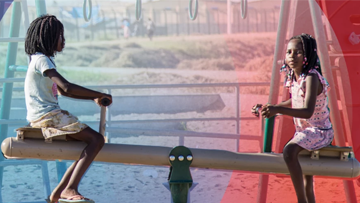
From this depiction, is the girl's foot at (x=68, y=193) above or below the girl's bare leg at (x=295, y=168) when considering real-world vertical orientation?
below

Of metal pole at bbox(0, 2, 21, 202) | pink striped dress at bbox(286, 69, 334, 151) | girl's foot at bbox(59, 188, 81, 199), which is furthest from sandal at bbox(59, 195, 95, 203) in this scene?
metal pole at bbox(0, 2, 21, 202)

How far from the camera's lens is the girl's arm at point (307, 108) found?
7.39ft

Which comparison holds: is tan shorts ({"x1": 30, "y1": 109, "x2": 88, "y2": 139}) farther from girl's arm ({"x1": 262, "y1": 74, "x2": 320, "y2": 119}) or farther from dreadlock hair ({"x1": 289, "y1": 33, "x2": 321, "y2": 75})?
dreadlock hair ({"x1": 289, "y1": 33, "x2": 321, "y2": 75})

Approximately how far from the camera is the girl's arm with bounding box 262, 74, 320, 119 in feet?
7.39

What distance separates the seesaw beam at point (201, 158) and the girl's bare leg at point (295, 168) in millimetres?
63

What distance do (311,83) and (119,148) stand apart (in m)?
1.01

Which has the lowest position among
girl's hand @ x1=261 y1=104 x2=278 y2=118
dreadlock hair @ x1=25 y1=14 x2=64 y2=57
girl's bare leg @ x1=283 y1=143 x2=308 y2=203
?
girl's bare leg @ x1=283 y1=143 x2=308 y2=203

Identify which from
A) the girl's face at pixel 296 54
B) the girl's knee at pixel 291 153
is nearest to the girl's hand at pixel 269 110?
the girl's knee at pixel 291 153

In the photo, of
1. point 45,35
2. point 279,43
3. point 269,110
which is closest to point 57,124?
point 45,35

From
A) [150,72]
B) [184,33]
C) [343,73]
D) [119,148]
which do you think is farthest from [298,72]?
[184,33]

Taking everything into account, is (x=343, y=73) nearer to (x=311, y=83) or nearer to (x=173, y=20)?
(x=311, y=83)

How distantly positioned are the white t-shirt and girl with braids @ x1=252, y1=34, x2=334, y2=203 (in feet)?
3.40

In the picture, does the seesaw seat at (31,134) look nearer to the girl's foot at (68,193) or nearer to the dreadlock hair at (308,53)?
the girl's foot at (68,193)

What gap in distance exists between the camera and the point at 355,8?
3.75 meters
